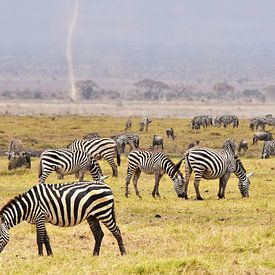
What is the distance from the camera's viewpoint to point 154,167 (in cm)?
2058

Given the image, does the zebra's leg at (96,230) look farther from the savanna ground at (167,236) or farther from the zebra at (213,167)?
the zebra at (213,167)

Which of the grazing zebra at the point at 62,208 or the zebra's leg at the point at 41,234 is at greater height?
the grazing zebra at the point at 62,208

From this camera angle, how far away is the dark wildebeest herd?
12.0 metres

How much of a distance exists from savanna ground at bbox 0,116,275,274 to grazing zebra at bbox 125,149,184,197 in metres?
0.38

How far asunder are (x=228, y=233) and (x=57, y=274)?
16.1 ft

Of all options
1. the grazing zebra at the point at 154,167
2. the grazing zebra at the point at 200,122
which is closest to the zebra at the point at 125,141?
the grazing zebra at the point at 154,167

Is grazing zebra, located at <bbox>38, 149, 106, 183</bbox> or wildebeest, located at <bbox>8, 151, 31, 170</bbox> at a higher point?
grazing zebra, located at <bbox>38, 149, 106, 183</bbox>

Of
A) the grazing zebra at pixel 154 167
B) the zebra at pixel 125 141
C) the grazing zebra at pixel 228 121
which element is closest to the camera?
the grazing zebra at pixel 154 167

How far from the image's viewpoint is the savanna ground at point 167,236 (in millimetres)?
10883

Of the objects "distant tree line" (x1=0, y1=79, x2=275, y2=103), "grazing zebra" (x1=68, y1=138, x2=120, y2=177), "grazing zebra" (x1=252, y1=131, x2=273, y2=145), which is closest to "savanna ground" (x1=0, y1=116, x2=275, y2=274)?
"grazing zebra" (x1=68, y1=138, x2=120, y2=177)

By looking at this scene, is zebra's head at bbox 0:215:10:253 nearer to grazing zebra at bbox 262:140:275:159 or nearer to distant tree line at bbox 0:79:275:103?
grazing zebra at bbox 262:140:275:159

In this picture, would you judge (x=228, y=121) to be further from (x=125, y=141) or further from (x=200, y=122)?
(x=125, y=141)

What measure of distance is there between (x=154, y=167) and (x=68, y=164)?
2.52 m

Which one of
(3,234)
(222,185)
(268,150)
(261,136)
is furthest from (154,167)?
(261,136)
